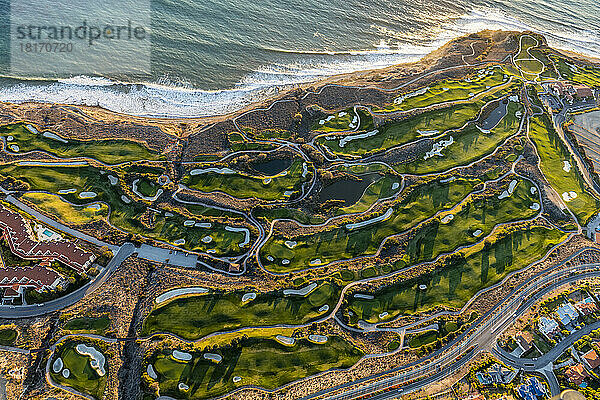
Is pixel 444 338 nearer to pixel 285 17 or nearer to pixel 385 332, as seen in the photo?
pixel 385 332

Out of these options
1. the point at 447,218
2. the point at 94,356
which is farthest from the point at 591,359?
the point at 94,356

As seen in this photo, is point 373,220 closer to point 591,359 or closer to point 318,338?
point 318,338

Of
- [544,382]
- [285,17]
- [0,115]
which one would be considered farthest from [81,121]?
[544,382]

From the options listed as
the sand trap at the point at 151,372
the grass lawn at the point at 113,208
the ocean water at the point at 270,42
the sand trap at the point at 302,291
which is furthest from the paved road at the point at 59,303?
the ocean water at the point at 270,42

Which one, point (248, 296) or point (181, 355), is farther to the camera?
point (248, 296)

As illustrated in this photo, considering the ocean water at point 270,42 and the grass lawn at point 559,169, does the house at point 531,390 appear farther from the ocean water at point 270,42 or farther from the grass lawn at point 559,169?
the ocean water at point 270,42

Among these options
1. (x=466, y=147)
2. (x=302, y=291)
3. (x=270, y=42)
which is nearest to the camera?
(x=302, y=291)

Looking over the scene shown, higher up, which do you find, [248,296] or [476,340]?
[476,340]
